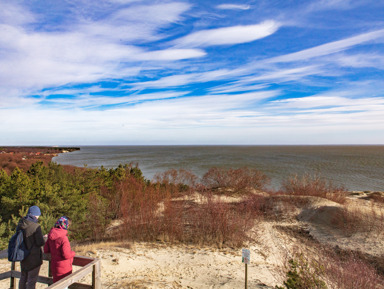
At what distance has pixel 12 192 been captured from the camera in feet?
31.6

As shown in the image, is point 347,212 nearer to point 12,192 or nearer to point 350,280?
point 350,280

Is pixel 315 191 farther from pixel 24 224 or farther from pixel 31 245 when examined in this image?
pixel 24 224

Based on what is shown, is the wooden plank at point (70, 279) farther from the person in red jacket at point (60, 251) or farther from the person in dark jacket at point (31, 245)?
the person in dark jacket at point (31, 245)

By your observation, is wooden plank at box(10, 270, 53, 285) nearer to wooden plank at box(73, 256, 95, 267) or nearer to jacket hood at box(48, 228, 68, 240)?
wooden plank at box(73, 256, 95, 267)

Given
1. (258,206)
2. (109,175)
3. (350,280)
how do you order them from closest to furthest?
(350,280), (258,206), (109,175)

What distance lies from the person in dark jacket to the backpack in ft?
0.18

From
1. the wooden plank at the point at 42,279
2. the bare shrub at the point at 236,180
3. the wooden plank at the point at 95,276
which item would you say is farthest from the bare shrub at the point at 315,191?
the wooden plank at the point at 42,279

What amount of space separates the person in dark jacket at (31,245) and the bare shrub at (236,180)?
59.2 ft

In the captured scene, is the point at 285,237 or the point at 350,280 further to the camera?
the point at 285,237

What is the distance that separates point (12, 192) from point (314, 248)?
11.5m

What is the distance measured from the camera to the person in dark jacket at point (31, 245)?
409 centimetres

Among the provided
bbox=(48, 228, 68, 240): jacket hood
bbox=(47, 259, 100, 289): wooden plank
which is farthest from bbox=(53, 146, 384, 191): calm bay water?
bbox=(47, 259, 100, 289): wooden plank

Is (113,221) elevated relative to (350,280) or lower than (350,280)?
lower

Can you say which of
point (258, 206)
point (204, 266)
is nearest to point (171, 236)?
point (204, 266)
